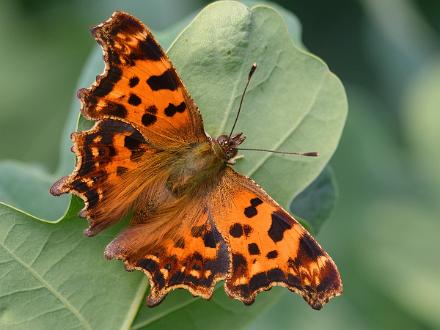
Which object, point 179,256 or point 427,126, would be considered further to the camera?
point 427,126

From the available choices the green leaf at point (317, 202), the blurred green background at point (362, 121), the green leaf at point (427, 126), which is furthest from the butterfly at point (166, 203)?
the green leaf at point (427, 126)

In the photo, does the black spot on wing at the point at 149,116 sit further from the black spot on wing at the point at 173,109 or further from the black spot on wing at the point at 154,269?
the black spot on wing at the point at 154,269

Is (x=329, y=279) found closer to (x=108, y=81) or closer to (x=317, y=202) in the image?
(x=317, y=202)

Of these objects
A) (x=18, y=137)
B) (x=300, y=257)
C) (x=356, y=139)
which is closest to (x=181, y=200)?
(x=300, y=257)

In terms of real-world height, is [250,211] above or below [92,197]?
above

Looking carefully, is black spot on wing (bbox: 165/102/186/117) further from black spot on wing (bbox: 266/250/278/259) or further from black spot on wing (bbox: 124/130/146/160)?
black spot on wing (bbox: 266/250/278/259)

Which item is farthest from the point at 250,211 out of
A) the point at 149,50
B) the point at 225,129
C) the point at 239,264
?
the point at 149,50

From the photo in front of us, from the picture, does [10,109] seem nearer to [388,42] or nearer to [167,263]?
[388,42]
